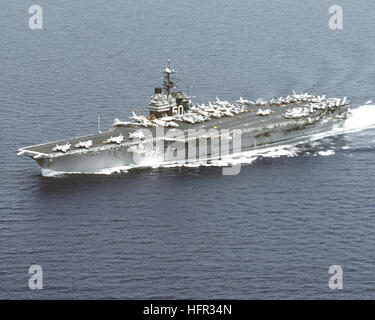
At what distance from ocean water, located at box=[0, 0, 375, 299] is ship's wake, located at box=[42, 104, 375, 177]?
0.38 m

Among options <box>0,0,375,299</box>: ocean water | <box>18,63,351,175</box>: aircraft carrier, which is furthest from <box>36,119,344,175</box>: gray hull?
<box>0,0,375,299</box>: ocean water

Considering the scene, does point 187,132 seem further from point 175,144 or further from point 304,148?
point 304,148

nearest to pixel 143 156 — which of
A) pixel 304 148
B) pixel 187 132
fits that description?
pixel 187 132

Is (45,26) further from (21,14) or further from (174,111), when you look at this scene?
(174,111)

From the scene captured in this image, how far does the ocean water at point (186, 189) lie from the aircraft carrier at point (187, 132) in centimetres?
208

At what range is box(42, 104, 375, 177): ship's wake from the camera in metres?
92.3

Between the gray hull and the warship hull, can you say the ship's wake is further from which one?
the warship hull

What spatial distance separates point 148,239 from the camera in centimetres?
7106

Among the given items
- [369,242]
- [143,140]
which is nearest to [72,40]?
[143,140]

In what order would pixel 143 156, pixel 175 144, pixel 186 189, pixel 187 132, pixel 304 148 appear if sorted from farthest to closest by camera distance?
pixel 304 148 → pixel 187 132 → pixel 175 144 → pixel 143 156 → pixel 186 189

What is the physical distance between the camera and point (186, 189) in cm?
8388

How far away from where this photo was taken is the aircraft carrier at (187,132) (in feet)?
291

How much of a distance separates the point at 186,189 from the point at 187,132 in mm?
14719

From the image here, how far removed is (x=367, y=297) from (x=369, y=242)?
30.0 feet
